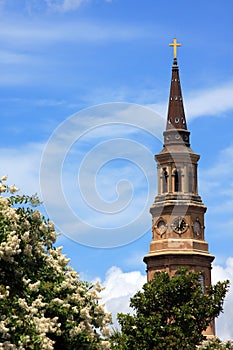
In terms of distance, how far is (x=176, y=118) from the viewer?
11538 cm

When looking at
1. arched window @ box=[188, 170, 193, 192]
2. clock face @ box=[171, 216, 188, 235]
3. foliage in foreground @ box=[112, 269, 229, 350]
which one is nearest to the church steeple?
arched window @ box=[188, 170, 193, 192]

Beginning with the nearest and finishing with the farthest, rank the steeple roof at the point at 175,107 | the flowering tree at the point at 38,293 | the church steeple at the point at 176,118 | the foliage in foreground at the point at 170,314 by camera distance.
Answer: the flowering tree at the point at 38,293
the foliage in foreground at the point at 170,314
the steeple roof at the point at 175,107
the church steeple at the point at 176,118

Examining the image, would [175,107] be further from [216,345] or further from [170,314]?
[216,345]

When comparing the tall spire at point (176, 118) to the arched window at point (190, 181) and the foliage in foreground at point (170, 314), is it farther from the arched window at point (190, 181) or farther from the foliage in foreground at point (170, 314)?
the foliage in foreground at point (170, 314)

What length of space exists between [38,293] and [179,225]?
257 feet

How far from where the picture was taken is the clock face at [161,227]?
111 metres

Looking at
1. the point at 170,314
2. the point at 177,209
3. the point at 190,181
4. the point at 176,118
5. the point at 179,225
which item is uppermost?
the point at 176,118

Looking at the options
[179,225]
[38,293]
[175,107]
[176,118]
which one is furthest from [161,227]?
[38,293]

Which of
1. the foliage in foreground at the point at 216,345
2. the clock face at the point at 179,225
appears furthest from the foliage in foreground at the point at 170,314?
the clock face at the point at 179,225

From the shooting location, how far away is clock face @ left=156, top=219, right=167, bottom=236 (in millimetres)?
111019

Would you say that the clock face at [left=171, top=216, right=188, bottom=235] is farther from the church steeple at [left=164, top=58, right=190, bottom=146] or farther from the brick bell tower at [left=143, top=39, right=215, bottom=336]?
the church steeple at [left=164, top=58, right=190, bottom=146]

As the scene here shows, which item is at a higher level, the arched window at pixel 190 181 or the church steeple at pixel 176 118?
the church steeple at pixel 176 118

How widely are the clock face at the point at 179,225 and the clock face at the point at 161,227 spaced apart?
868 mm

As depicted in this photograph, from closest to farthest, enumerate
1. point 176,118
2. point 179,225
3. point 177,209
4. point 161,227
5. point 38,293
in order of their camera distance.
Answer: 1. point 38,293
2. point 177,209
3. point 179,225
4. point 161,227
5. point 176,118
